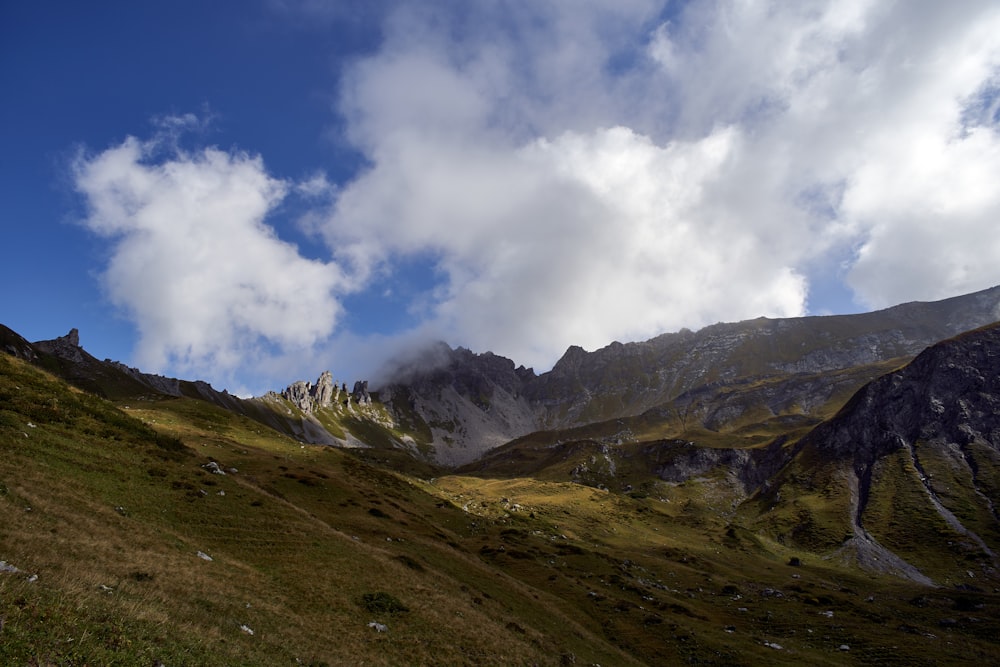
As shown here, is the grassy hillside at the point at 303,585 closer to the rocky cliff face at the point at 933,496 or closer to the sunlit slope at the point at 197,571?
the sunlit slope at the point at 197,571

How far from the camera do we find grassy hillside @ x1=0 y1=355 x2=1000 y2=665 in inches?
651

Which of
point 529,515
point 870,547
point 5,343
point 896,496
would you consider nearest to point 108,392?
point 5,343

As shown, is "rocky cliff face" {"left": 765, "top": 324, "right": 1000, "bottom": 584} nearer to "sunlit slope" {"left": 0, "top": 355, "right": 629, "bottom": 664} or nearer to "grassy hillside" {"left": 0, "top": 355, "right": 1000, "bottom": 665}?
"grassy hillside" {"left": 0, "top": 355, "right": 1000, "bottom": 665}

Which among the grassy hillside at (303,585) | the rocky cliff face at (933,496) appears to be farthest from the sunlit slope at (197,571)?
the rocky cliff face at (933,496)

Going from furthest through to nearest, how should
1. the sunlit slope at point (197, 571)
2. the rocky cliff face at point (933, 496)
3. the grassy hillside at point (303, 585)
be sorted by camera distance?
the rocky cliff face at point (933, 496) < the grassy hillside at point (303, 585) < the sunlit slope at point (197, 571)

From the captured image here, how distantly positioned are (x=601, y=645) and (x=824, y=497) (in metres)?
192

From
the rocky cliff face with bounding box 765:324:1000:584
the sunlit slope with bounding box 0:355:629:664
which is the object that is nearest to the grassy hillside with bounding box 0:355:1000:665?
the sunlit slope with bounding box 0:355:629:664

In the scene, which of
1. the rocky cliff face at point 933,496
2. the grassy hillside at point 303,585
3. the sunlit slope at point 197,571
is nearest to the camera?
the sunlit slope at point 197,571

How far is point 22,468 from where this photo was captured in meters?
26.2

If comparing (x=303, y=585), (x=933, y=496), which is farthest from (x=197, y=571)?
(x=933, y=496)

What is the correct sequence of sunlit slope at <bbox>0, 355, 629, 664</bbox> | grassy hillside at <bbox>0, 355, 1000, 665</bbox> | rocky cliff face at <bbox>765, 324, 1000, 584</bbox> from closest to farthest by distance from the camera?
sunlit slope at <bbox>0, 355, 629, 664</bbox> < grassy hillside at <bbox>0, 355, 1000, 665</bbox> < rocky cliff face at <bbox>765, 324, 1000, 584</bbox>

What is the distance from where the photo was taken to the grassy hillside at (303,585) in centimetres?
1655

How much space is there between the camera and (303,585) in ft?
92.8

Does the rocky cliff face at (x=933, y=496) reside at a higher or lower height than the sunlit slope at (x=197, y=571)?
higher
